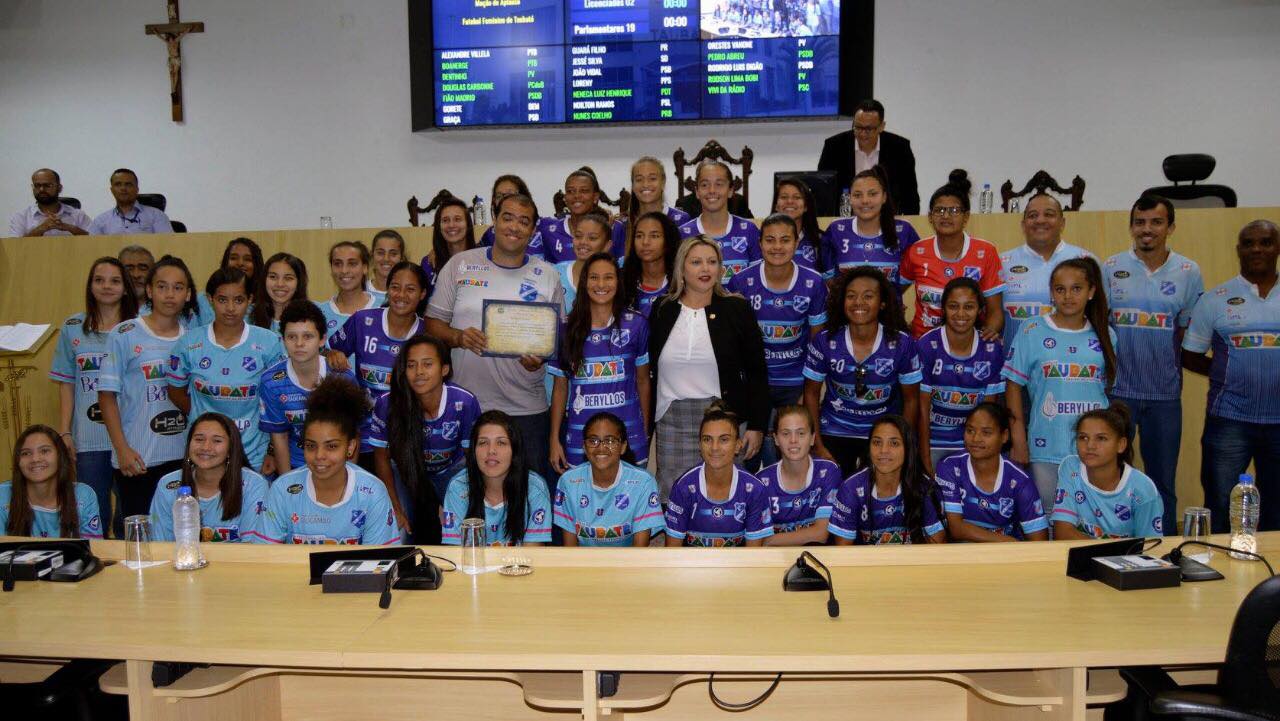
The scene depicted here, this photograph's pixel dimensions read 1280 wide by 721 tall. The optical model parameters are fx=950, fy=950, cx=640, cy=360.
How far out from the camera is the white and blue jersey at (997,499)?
3867mm

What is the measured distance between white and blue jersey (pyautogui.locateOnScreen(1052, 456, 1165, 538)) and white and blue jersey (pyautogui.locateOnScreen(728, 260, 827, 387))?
4.29ft

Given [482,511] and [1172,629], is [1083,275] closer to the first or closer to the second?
[1172,629]

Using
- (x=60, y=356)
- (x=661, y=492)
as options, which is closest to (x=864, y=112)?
(x=661, y=492)

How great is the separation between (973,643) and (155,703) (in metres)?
2.04

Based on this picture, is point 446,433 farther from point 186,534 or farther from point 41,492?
point 41,492

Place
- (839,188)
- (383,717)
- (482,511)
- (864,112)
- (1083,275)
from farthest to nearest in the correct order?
(839,188) → (864,112) → (1083,275) → (482,511) → (383,717)

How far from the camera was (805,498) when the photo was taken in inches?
157

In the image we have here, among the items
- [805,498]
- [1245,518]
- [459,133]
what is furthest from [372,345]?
[459,133]

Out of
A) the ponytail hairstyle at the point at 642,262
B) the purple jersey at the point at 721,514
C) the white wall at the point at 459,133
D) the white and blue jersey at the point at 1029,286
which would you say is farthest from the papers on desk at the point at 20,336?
the white and blue jersey at the point at 1029,286

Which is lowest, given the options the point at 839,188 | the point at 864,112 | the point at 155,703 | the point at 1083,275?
the point at 155,703

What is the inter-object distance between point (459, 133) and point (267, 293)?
390 cm

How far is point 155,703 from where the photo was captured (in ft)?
7.93

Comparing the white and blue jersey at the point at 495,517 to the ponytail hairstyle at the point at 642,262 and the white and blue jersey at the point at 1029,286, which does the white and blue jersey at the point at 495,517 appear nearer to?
the ponytail hairstyle at the point at 642,262

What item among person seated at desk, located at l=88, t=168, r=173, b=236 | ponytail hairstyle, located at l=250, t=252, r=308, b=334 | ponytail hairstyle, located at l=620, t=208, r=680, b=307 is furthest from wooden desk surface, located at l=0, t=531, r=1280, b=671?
person seated at desk, located at l=88, t=168, r=173, b=236
